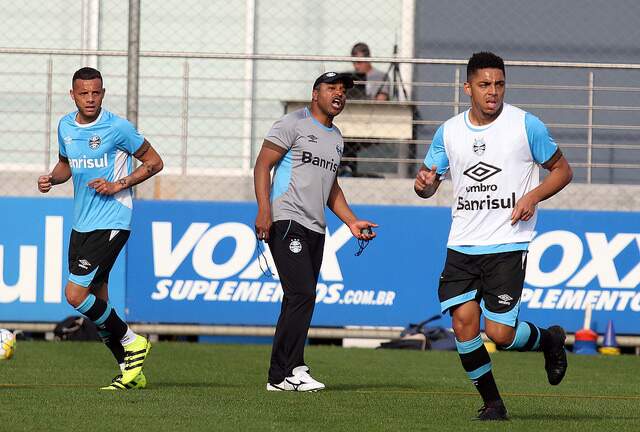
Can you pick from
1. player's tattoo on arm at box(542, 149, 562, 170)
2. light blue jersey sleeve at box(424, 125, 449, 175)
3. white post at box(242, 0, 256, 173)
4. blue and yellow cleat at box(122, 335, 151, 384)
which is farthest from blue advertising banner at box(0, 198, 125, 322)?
player's tattoo on arm at box(542, 149, 562, 170)

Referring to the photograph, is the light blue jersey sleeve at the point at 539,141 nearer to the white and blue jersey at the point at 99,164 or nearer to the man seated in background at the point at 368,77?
the white and blue jersey at the point at 99,164

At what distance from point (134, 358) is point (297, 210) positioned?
56.0 inches

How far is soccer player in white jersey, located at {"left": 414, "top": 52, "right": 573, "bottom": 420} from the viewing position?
7.20 metres

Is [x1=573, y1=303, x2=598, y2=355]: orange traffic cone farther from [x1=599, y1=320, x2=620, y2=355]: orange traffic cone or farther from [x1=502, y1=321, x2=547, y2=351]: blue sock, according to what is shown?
[x1=502, y1=321, x2=547, y2=351]: blue sock

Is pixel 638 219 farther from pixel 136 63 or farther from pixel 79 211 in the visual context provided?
pixel 79 211

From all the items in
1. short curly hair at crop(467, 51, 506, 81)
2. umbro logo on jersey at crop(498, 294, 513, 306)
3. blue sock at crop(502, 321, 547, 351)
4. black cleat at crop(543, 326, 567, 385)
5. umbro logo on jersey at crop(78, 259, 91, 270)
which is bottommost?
black cleat at crop(543, 326, 567, 385)

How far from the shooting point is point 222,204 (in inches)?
539

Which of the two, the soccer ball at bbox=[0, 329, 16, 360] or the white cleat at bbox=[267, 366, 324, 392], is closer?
the white cleat at bbox=[267, 366, 324, 392]

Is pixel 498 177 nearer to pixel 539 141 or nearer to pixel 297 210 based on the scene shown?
pixel 539 141

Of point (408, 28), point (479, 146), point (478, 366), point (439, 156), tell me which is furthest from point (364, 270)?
point (479, 146)

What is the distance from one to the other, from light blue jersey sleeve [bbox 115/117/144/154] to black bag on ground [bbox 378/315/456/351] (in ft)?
16.9

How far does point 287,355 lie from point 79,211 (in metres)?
1.64

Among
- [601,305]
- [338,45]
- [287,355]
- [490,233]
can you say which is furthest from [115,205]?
[338,45]

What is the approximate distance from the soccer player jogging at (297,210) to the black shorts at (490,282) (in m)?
1.69
